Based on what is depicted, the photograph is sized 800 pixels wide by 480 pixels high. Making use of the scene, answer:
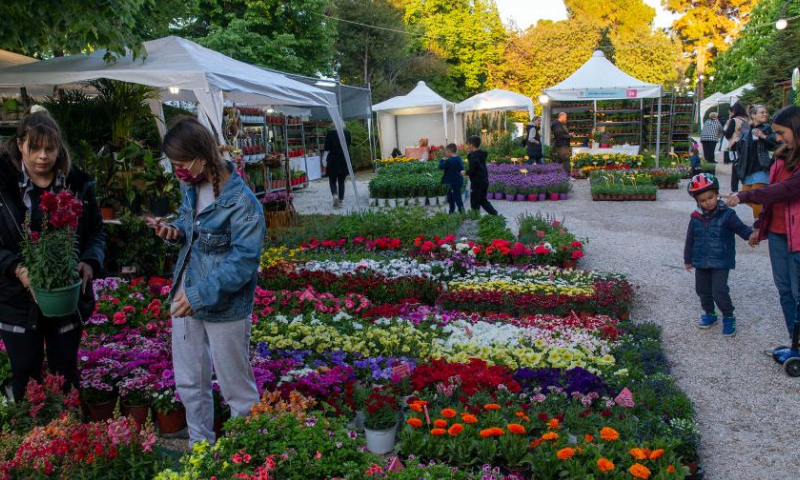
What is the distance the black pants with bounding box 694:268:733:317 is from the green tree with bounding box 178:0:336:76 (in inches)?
762

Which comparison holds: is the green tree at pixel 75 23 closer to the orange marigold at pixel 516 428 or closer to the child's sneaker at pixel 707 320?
the orange marigold at pixel 516 428

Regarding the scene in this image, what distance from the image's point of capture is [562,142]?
2031 centimetres

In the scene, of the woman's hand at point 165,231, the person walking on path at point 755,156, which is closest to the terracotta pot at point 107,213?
the woman's hand at point 165,231

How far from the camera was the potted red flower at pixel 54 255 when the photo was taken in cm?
324

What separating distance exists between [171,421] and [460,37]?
45.2 m

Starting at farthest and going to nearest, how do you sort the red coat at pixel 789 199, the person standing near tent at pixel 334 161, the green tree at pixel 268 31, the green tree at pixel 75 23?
Answer: the green tree at pixel 268 31 < the person standing near tent at pixel 334 161 < the green tree at pixel 75 23 < the red coat at pixel 789 199

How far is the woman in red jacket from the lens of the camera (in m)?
4.76

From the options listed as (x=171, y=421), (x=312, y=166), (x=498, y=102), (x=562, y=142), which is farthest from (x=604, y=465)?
(x=498, y=102)

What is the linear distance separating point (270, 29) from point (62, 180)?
22.6 m

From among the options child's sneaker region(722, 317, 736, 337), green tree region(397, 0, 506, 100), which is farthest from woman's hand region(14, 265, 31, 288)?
green tree region(397, 0, 506, 100)

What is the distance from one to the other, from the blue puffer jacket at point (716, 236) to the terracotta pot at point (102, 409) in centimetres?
495

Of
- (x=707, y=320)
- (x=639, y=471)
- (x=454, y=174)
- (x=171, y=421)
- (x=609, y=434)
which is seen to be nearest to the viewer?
(x=639, y=471)

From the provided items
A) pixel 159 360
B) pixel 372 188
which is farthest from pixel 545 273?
pixel 372 188

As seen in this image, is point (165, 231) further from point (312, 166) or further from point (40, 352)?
point (312, 166)
